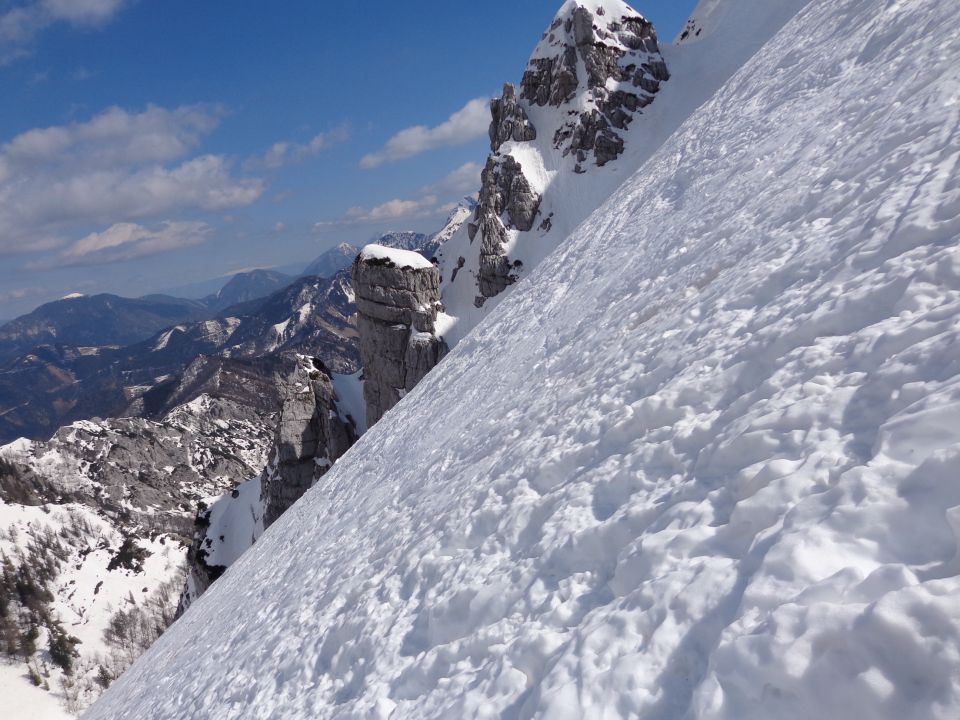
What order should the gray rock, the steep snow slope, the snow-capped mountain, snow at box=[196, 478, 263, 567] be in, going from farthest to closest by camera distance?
the snow-capped mountain
the gray rock
the steep snow slope
snow at box=[196, 478, 263, 567]

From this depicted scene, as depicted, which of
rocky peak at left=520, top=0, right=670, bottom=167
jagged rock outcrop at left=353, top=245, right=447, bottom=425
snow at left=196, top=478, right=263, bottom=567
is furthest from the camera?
rocky peak at left=520, top=0, right=670, bottom=167

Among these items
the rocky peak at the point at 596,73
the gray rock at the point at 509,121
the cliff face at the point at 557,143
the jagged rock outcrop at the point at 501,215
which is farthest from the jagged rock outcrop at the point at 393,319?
the rocky peak at the point at 596,73

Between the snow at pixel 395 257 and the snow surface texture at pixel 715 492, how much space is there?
47759 mm

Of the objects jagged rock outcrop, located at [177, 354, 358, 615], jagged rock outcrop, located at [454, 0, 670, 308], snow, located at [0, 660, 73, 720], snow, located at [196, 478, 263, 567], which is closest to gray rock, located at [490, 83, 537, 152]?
jagged rock outcrop, located at [454, 0, 670, 308]

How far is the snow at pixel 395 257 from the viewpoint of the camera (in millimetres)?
60469

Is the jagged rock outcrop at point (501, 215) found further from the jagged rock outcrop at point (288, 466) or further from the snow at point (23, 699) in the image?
the snow at point (23, 699)

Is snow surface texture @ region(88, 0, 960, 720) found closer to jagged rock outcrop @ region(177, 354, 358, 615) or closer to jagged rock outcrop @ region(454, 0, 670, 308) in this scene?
jagged rock outcrop @ region(177, 354, 358, 615)

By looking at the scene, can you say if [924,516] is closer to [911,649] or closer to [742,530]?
[911,649]

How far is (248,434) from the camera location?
197375 millimetres

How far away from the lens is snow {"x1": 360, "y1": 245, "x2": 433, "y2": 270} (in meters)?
60.5

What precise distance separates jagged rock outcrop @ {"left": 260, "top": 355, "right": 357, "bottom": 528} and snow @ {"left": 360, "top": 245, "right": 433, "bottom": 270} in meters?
14.5

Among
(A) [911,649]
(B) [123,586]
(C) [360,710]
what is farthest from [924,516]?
(B) [123,586]

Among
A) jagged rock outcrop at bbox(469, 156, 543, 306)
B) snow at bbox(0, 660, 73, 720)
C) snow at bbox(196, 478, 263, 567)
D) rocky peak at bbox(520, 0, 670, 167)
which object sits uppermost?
rocky peak at bbox(520, 0, 670, 167)

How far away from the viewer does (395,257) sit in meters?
61.2
